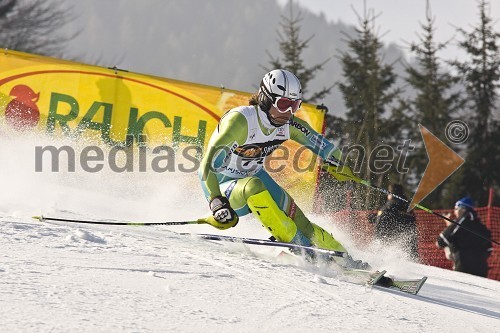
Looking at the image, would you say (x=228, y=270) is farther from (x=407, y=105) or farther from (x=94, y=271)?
(x=407, y=105)

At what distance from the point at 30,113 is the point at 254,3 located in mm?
159749

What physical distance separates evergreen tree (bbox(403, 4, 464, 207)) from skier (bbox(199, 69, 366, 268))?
16.3 metres

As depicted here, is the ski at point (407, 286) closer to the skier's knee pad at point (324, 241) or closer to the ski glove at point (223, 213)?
the skier's knee pad at point (324, 241)

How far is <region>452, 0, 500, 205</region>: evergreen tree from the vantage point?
69.0 ft

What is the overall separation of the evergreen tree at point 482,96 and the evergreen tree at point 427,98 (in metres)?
0.63

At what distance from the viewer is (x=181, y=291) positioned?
3621 millimetres

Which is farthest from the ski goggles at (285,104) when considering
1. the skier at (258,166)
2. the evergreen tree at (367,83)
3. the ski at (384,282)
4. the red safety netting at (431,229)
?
the evergreen tree at (367,83)

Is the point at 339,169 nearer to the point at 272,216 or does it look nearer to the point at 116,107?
the point at 272,216

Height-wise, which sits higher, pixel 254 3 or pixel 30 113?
pixel 254 3

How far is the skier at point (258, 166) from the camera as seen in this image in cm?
516

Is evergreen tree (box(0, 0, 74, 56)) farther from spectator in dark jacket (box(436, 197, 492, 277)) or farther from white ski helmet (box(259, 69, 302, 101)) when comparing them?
white ski helmet (box(259, 69, 302, 101))

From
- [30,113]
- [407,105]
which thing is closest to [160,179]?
[30,113]

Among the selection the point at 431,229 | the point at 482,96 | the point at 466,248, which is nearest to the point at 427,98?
the point at 482,96

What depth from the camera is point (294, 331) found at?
321cm
